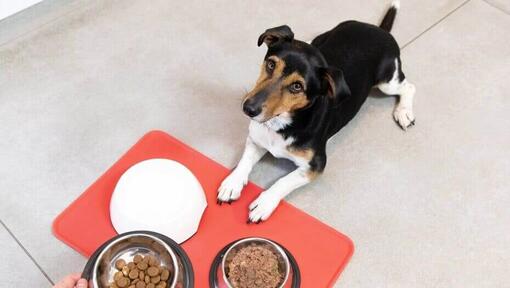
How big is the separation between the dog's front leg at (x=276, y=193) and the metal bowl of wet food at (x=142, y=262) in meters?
0.51

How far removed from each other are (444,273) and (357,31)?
108 cm

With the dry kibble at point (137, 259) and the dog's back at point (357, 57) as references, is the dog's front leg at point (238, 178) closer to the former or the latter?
the dog's back at point (357, 57)

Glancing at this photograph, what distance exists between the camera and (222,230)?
210 cm

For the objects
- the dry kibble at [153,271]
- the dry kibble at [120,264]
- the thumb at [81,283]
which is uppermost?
the thumb at [81,283]

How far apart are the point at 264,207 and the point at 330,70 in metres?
0.66

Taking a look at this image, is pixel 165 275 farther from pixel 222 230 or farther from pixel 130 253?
pixel 222 230

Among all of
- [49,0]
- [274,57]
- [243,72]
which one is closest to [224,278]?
[274,57]

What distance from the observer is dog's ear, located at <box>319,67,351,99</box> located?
67.6 inches

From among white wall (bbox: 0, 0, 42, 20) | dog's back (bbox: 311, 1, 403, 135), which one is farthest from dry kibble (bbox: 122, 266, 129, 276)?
white wall (bbox: 0, 0, 42, 20)

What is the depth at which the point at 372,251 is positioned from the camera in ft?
6.92

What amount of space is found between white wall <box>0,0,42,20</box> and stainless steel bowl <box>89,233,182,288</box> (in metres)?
1.60

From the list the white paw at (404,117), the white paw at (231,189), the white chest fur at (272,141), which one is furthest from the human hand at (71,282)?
the white paw at (404,117)

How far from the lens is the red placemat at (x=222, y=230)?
6.63 ft

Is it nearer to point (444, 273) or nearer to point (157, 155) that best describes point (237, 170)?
point (157, 155)
